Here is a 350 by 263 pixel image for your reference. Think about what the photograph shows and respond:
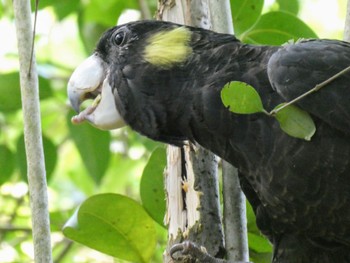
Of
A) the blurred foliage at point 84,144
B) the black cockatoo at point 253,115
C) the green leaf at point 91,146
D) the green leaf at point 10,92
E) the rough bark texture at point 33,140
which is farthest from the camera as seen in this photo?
the green leaf at point 91,146

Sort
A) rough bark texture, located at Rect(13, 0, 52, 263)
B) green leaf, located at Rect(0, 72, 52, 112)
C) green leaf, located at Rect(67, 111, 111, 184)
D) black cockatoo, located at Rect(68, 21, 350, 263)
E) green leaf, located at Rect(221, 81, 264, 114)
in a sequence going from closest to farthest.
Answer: green leaf, located at Rect(221, 81, 264, 114)
rough bark texture, located at Rect(13, 0, 52, 263)
black cockatoo, located at Rect(68, 21, 350, 263)
green leaf, located at Rect(0, 72, 52, 112)
green leaf, located at Rect(67, 111, 111, 184)

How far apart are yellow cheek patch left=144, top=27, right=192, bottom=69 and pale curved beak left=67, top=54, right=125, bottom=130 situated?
14 centimetres

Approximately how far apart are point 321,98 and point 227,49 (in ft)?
0.96

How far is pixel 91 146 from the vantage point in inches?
97.1

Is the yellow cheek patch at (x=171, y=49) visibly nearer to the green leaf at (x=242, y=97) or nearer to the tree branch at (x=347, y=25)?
the tree branch at (x=347, y=25)

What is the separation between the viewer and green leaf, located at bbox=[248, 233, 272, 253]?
220 centimetres

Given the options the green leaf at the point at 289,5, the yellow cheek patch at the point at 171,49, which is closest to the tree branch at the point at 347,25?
the yellow cheek patch at the point at 171,49

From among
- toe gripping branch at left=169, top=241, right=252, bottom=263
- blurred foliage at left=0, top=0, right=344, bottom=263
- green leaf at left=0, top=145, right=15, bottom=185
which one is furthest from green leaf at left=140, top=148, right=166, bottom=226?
green leaf at left=0, top=145, right=15, bottom=185

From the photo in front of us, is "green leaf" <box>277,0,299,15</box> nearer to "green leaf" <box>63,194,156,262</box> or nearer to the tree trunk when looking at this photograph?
the tree trunk

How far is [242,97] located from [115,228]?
724mm

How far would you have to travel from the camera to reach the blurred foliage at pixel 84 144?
2194 millimetres

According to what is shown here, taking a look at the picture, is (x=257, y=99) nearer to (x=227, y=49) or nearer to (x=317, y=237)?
(x=227, y=49)

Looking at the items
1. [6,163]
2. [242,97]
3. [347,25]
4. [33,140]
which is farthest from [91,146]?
[242,97]

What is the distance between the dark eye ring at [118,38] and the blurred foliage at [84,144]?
30 centimetres
